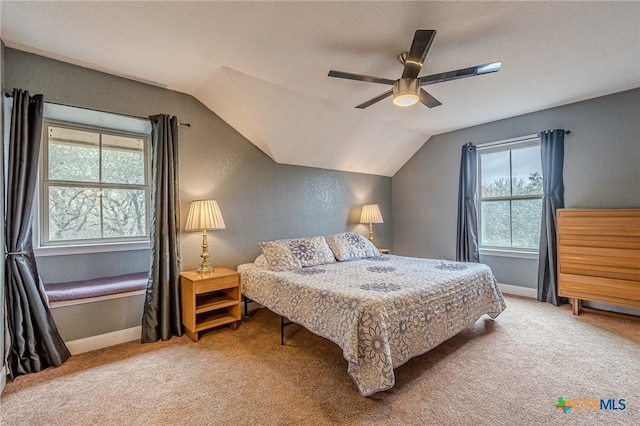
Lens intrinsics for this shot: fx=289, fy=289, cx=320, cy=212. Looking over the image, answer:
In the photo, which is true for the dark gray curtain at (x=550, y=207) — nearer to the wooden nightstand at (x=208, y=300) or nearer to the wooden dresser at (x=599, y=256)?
the wooden dresser at (x=599, y=256)

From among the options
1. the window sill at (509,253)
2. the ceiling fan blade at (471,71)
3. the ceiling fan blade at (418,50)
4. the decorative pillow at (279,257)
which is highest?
the ceiling fan blade at (418,50)

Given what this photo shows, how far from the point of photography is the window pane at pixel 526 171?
398cm

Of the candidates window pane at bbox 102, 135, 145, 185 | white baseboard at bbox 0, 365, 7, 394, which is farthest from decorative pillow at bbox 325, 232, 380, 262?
white baseboard at bbox 0, 365, 7, 394

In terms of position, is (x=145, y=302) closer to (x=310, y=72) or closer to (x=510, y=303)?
(x=310, y=72)

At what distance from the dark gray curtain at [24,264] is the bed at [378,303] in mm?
1607

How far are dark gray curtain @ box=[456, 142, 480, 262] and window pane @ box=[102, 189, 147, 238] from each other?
4.40 m

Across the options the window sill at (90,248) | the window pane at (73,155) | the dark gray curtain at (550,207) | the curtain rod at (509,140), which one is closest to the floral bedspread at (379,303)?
the dark gray curtain at (550,207)

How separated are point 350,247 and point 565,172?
9.44 feet

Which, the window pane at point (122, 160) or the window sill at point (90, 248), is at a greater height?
the window pane at point (122, 160)

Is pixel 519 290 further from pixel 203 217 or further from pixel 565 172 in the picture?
pixel 203 217

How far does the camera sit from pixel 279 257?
122 inches

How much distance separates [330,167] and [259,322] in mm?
2453

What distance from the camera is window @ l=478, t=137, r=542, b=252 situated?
13.1 ft

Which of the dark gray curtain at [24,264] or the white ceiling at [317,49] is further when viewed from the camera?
the dark gray curtain at [24,264]
